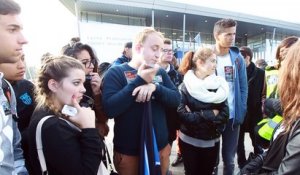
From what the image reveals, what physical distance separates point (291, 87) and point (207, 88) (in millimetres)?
1443

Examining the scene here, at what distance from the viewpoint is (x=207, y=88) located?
2.83 meters

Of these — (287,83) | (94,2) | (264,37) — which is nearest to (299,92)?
(287,83)

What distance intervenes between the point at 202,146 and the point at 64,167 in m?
1.73

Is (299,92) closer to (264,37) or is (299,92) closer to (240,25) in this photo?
(240,25)

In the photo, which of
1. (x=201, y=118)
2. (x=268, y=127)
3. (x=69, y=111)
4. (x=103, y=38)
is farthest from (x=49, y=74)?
(x=103, y=38)

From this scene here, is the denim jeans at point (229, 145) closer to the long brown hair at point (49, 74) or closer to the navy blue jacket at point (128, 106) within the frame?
the navy blue jacket at point (128, 106)

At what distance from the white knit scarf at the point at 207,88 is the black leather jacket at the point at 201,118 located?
0.23 ft

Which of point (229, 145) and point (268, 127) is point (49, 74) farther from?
point (229, 145)

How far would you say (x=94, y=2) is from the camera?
625 inches

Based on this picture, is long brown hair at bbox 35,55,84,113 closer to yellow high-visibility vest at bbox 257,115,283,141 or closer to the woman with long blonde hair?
the woman with long blonde hair

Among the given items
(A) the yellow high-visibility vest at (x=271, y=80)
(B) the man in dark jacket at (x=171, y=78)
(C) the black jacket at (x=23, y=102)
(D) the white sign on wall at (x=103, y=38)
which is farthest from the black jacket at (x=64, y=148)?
(D) the white sign on wall at (x=103, y=38)

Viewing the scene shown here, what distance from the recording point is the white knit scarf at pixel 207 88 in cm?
278

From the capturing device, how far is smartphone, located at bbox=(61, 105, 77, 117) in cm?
153

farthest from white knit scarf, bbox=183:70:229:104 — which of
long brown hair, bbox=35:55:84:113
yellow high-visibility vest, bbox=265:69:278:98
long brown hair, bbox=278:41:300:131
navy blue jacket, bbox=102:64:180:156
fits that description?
long brown hair, bbox=35:55:84:113
